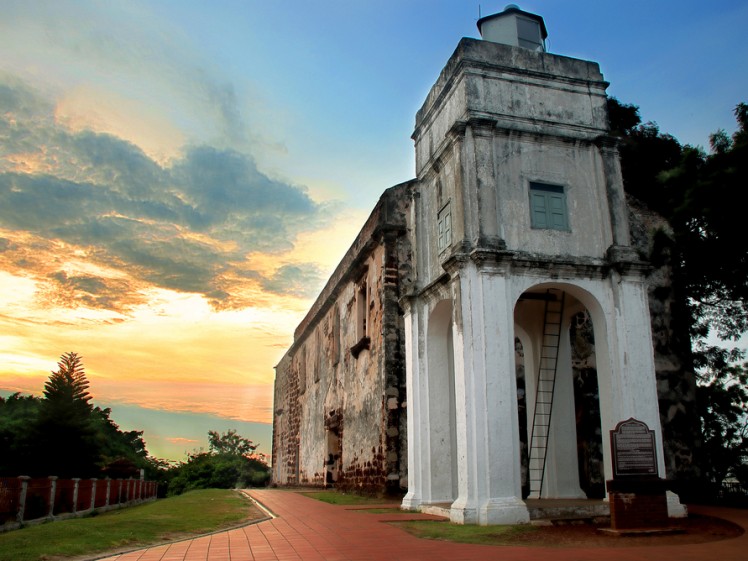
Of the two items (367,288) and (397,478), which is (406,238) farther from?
(397,478)

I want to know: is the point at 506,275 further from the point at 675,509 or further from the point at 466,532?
the point at 675,509

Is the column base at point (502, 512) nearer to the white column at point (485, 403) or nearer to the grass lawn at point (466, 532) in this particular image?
the white column at point (485, 403)

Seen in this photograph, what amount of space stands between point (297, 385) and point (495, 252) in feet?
62.2

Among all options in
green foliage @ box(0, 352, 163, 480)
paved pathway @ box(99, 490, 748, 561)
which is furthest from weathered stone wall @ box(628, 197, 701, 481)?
green foliage @ box(0, 352, 163, 480)

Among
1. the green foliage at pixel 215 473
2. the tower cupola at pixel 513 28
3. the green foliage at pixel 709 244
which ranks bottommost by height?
the green foliage at pixel 215 473

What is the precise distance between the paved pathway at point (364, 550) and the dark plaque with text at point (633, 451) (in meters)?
1.18


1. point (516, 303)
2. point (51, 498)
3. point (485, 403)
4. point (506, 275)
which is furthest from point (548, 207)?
point (51, 498)

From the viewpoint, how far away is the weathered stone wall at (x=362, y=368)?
1305cm

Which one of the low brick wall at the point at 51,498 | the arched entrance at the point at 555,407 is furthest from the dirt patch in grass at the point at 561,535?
the low brick wall at the point at 51,498

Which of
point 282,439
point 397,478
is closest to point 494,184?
point 397,478

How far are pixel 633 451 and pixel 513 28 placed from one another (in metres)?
7.87

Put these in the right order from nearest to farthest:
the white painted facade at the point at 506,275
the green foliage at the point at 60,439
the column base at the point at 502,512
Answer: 1. the column base at the point at 502,512
2. the white painted facade at the point at 506,275
3. the green foliage at the point at 60,439

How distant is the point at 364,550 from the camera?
614cm

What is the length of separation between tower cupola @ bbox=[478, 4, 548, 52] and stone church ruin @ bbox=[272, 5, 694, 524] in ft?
0.09
